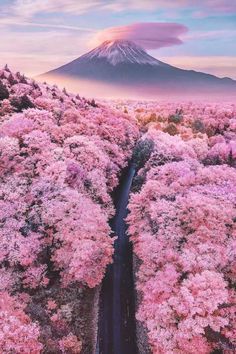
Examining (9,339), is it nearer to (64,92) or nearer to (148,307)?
(148,307)

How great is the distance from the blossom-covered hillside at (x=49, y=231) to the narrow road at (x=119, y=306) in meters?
2.03

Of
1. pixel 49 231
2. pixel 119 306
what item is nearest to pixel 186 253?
pixel 119 306

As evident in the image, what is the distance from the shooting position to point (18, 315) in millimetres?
32781

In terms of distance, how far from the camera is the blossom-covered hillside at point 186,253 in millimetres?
31859

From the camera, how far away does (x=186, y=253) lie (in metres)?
36.4

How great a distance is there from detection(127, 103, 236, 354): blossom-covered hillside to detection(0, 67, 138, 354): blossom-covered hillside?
4816 millimetres

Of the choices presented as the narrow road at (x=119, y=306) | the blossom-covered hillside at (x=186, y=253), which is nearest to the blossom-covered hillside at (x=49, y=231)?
the narrow road at (x=119, y=306)

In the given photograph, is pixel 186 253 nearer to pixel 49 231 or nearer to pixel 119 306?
pixel 119 306

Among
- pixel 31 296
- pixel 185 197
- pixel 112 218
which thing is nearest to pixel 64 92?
pixel 112 218

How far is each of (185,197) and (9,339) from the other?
23.0 metres

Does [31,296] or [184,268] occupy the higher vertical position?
[184,268]

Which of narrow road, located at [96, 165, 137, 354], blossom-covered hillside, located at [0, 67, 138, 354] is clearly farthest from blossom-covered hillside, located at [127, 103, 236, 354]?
blossom-covered hillside, located at [0, 67, 138, 354]

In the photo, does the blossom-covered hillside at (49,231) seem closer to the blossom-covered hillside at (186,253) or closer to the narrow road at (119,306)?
the narrow road at (119,306)

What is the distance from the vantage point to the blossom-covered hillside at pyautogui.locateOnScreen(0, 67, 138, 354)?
34031 mm
